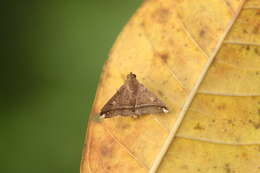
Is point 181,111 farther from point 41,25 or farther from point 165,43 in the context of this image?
point 41,25

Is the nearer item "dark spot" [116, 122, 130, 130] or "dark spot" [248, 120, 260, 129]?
"dark spot" [248, 120, 260, 129]

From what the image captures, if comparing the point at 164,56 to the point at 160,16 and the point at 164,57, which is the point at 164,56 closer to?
the point at 164,57

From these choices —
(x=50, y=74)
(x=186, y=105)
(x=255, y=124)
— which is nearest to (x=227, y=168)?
(x=255, y=124)

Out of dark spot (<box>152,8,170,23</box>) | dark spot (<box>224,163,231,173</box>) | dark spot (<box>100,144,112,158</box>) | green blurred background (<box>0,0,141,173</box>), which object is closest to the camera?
dark spot (<box>224,163,231,173</box>)

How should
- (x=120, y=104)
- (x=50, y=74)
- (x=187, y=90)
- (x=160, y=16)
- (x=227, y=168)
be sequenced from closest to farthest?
(x=227, y=168) < (x=187, y=90) < (x=160, y=16) < (x=120, y=104) < (x=50, y=74)

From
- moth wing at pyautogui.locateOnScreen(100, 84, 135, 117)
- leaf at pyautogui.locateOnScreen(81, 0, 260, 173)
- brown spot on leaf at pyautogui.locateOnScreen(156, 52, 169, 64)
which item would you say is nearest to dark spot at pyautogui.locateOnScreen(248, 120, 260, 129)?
A: leaf at pyautogui.locateOnScreen(81, 0, 260, 173)

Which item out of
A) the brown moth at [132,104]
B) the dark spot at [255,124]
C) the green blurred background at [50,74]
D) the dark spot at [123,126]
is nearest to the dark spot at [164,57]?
the brown moth at [132,104]

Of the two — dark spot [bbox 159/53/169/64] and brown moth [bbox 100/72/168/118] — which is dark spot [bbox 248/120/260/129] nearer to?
brown moth [bbox 100/72/168/118]
